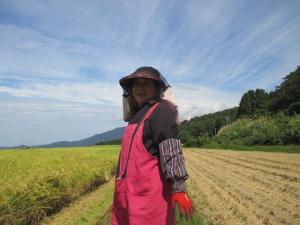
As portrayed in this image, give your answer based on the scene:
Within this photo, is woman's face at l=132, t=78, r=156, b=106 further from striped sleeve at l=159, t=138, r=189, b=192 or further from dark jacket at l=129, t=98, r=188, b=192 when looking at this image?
striped sleeve at l=159, t=138, r=189, b=192

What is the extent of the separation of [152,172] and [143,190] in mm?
147

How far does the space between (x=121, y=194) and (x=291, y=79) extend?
2490 inches

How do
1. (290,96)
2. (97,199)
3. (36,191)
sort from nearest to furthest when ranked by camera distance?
(36,191)
(97,199)
(290,96)

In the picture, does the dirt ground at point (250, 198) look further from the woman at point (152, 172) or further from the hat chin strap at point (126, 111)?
the woman at point (152, 172)

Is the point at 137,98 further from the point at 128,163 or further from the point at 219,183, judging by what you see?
the point at 219,183

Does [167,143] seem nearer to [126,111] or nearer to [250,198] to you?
[126,111]

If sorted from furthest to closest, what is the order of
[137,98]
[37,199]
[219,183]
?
[219,183] < [37,199] < [137,98]

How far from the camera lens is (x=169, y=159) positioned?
2670 mm

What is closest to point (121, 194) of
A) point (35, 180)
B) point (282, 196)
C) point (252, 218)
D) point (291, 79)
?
point (252, 218)

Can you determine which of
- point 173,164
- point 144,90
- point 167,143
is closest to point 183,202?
point 173,164

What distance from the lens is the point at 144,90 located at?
3.11 meters

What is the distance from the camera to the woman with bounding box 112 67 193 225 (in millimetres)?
2676

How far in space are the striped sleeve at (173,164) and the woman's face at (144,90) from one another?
1.79 feet

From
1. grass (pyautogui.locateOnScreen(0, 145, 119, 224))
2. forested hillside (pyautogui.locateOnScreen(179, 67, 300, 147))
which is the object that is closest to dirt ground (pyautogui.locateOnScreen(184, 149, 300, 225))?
forested hillside (pyautogui.locateOnScreen(179, 67, 300, 147))
